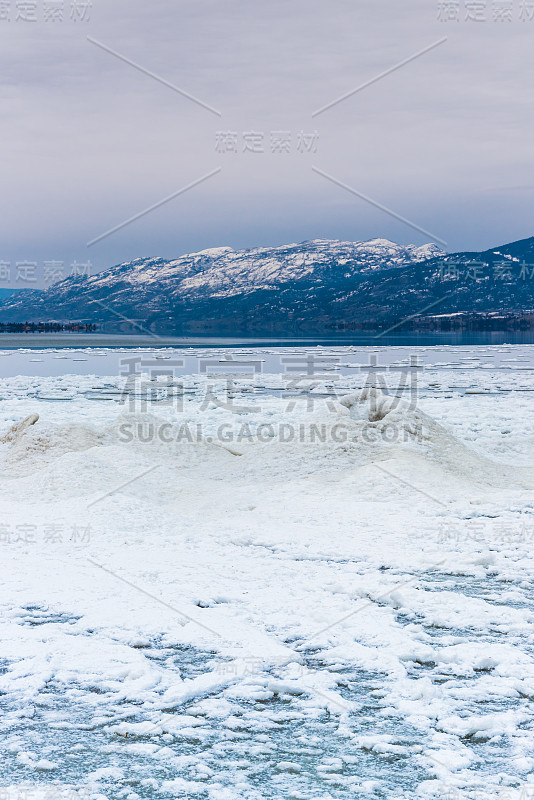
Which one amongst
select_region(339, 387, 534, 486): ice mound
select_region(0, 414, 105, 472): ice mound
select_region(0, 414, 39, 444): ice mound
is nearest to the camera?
select_region(339, 387, 534, 486): ice mound

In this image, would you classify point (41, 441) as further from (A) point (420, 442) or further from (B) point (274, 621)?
(B) point (274, 621)

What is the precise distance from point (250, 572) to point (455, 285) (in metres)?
201

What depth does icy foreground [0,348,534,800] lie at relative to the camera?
309 centimetres

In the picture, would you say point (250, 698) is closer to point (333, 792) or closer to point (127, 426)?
point (333, 792)

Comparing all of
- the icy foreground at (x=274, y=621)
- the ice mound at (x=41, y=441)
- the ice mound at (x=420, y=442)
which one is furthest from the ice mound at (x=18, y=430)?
the ice mound at (x=420, y=442)

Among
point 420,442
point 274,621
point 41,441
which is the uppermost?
point 420,442

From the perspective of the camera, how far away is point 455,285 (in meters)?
197

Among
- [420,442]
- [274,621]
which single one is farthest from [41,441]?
[274,621]

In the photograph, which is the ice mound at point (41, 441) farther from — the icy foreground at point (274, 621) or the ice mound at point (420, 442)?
the ice mound at point (420, 442)

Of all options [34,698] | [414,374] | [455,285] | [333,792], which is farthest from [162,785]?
[455,285]

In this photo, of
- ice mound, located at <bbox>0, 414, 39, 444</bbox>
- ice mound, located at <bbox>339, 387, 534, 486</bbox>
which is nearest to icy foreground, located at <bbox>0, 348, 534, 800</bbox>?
ice mound, located at <bbox>339, 387, 534, 486</bbox>

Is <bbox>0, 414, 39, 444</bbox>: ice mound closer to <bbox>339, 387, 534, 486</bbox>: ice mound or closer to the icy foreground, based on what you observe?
the icy foreground

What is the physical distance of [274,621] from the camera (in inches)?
184

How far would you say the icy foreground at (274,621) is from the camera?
309cm
